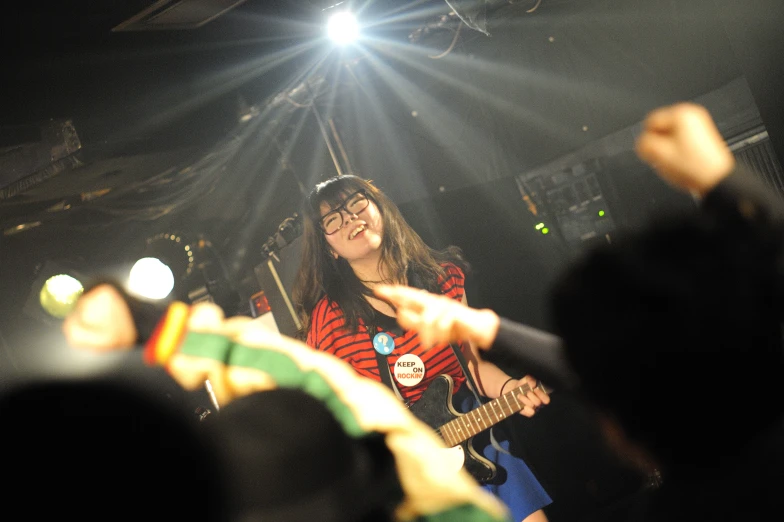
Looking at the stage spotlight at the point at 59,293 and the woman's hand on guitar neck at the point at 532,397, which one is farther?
the stage spotlight at the point at 59,293

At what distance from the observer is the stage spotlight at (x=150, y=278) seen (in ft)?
17.1

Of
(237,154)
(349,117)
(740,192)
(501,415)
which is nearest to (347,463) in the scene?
(740,192)

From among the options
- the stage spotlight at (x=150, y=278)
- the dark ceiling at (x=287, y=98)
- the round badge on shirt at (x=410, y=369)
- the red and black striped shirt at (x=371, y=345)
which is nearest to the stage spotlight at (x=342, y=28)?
the dark ceiling at (x=287, y=98)

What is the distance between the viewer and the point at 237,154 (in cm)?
618

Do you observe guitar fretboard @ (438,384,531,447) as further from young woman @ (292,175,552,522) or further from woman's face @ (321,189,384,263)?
woman's face @ (321,189,384,263)

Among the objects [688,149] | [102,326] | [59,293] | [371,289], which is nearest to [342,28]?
[371,289]

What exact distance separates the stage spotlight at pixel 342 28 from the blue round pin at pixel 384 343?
249 cm

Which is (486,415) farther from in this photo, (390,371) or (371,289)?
(371,289)

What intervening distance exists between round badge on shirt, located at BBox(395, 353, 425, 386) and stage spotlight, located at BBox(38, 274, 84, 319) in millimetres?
2837

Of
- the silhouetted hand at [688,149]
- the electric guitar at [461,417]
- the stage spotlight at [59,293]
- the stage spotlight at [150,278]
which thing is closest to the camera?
the silhouetted hand at [688,149]

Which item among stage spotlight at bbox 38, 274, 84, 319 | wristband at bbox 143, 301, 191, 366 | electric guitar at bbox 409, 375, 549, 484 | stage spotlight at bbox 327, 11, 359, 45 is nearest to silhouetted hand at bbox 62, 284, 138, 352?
wristband at bbox 143, 301, 191, 366

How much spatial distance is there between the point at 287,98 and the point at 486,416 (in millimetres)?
3310

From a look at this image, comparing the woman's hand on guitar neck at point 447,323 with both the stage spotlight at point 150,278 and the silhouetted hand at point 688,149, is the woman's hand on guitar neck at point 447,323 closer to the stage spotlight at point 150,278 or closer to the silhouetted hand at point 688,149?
the silhouetted hand at point 688,149

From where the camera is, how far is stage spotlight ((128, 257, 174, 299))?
5.23m
